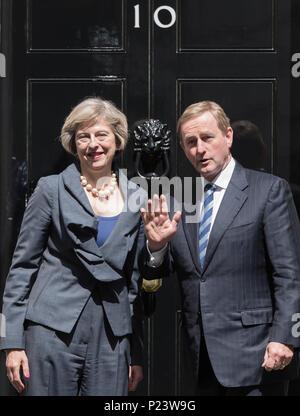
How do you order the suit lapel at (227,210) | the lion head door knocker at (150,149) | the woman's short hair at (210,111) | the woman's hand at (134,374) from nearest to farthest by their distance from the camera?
the suit lapel at (227,210), the woman's short hair at (210,111), the woman's hand at (134,374), the lion head door knocker at (150,149)

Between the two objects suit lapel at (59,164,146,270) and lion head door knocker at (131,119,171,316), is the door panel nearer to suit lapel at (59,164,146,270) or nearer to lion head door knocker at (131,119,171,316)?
lion head door knocker at (131,119,171,316)

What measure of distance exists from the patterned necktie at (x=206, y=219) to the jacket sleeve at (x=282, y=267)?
12.1 inches

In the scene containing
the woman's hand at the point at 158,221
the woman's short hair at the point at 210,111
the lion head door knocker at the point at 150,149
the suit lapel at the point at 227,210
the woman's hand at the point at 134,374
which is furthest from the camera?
the lion head door knocker at the point at 150,149

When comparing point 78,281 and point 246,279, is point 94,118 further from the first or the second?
point 246,279

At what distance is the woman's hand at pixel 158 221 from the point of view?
3744 mm

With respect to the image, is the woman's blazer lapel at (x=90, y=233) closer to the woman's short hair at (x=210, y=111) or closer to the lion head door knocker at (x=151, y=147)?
the woman's short hair at (x=210, y=111)

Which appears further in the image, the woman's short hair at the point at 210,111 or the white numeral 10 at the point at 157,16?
the white numeral 10 at the point at 157,16

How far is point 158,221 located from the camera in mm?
3754

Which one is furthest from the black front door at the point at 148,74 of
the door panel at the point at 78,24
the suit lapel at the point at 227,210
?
the suit lapel at the point at 227,210

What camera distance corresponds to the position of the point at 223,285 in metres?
3.86

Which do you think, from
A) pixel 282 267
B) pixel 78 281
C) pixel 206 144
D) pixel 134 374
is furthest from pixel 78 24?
pixel 134 374

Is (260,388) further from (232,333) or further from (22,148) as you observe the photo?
(22,148)

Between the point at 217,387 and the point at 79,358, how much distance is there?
0.74m

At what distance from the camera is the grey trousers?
3785 mm
